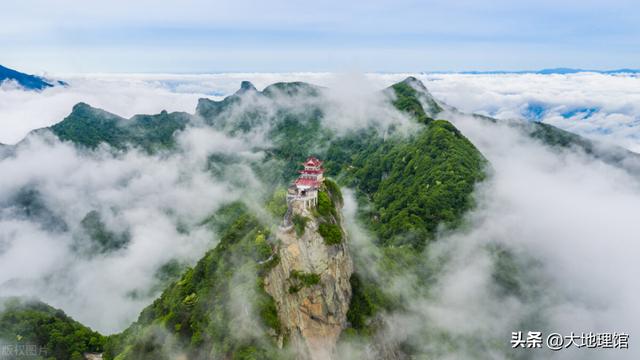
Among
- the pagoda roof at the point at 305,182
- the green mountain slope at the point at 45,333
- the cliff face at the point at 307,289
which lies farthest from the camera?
the green mountain slope at the point at 45,333

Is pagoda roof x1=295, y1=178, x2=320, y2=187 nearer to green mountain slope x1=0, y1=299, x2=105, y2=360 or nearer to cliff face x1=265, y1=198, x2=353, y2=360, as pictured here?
cliff face x1=265, y1=198, x2=353, y2=360

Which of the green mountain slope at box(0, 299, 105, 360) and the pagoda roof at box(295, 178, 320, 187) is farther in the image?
the green mountain slope at box(0, 299, 105, 360)

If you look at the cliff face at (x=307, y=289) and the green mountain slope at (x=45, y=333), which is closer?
the cliff face at (x=307, y=289)

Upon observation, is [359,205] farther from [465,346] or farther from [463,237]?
[465,346]

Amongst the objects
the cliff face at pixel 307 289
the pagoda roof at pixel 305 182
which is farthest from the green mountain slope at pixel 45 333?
the pagoda roof at pixel 305 182

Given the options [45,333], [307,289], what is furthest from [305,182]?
[45,333]

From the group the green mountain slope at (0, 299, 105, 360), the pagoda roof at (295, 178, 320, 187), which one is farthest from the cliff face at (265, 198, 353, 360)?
the green mountain slope at (0, 299, 105, 360)

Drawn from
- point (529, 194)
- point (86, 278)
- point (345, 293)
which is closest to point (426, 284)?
point (345, 293)

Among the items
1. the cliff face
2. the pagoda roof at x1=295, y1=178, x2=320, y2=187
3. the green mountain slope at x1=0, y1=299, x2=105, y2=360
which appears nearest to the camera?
the cliff face

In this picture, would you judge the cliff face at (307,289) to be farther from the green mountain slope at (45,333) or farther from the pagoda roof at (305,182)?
the green mountain slope at (45,333)
